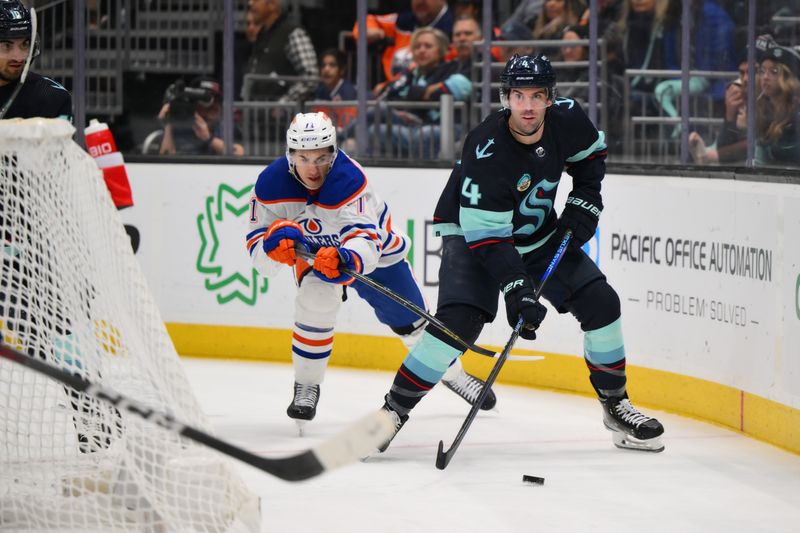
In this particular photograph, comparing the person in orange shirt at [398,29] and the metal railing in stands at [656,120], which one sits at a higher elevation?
the person in orange shirt at [398,29]

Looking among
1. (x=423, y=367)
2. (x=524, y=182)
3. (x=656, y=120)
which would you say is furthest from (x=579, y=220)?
(x=656, y=120)

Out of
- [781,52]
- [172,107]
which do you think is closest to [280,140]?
[172,107]

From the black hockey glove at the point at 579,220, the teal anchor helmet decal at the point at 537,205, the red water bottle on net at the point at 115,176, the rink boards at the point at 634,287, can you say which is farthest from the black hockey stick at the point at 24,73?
the rink boards at the point at 634,287

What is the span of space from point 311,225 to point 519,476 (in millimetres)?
1017

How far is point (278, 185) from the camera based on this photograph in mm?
4043

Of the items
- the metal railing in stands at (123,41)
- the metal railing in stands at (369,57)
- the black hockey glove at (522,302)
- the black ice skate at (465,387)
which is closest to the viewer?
the black hockey glove at (522,302)

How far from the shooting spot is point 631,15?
5.44m

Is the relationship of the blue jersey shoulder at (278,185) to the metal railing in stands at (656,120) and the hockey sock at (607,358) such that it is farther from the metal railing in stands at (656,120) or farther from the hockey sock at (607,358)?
the metal railing in stands at (656,120)

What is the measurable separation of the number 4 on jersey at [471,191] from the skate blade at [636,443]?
898 millimetres

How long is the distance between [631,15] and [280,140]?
1.65 meters

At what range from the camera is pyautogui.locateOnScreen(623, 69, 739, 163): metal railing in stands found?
4898 millimetres

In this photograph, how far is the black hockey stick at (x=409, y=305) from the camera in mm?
3697

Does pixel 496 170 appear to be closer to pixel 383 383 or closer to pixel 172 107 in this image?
pixel 383 383

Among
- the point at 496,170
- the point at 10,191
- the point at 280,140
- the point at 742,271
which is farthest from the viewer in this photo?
the point at 280,140
